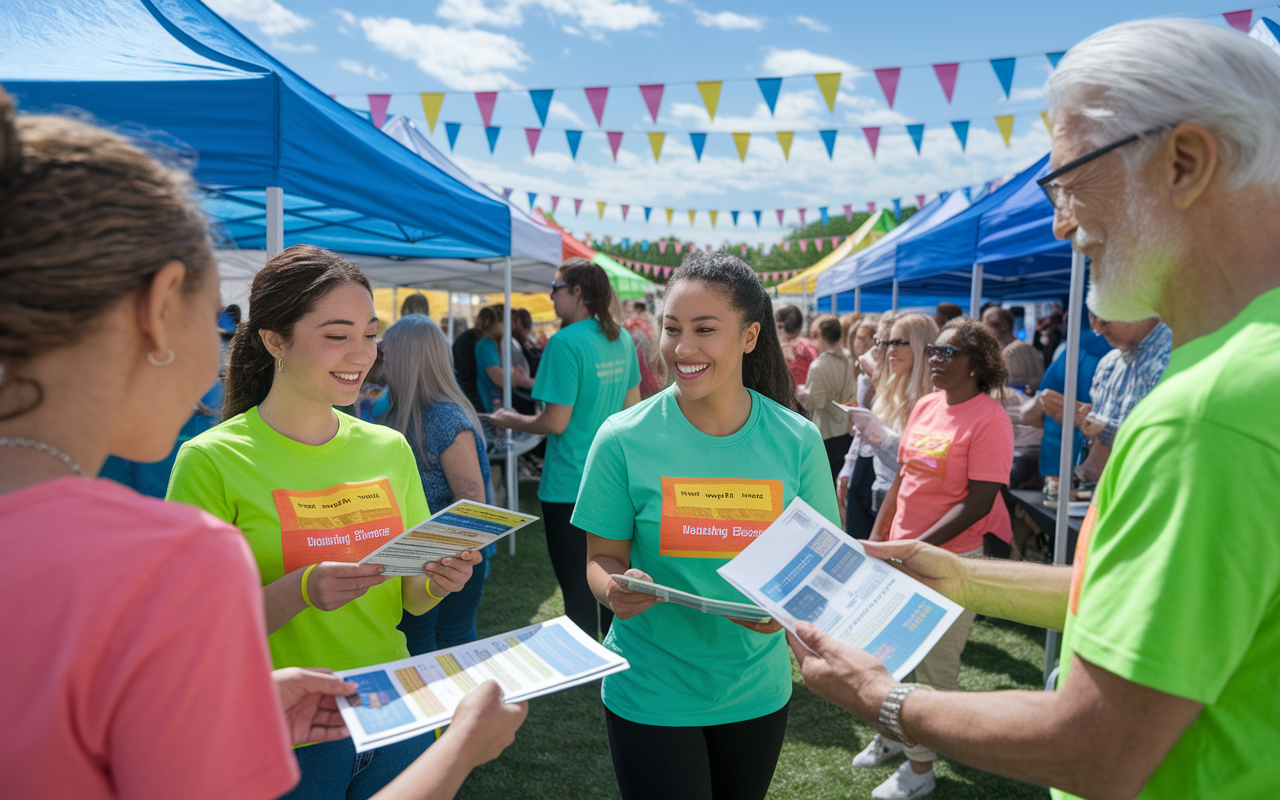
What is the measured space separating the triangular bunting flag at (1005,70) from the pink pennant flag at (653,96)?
3.29m

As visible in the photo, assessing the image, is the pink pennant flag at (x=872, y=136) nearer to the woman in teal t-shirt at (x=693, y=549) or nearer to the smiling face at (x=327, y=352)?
the woman in teal t-shirt at (x=693, y=549)

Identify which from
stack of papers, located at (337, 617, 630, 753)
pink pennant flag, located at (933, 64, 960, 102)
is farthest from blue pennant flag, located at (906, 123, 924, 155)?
stack of papers, located at (337, 617, 630, 753)

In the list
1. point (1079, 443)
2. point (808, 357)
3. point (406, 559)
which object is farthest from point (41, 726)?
point (808, 357)

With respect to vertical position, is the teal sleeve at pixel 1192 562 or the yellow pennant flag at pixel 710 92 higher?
the yellow pennant flag at pixel 710 92

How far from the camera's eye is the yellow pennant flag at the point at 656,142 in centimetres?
939

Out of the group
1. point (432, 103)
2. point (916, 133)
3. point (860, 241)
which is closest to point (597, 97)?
point (432, 103)

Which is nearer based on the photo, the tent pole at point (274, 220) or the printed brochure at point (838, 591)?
the printed brochure at point (838, 591)

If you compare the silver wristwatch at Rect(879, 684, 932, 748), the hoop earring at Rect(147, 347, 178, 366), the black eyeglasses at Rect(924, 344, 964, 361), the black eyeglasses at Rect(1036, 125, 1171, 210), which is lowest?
the silver wristwatch at Rect(879, 684, 932, 748)

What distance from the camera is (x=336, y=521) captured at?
6.07 ft

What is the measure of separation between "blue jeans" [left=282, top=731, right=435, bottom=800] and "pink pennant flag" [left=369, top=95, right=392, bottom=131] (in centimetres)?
790

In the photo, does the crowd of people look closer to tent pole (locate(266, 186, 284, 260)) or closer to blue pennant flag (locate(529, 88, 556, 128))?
tent pole (locate(266, 186, 284, 260))

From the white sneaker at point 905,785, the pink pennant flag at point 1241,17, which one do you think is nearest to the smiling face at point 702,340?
the white sneaker at point 905,785

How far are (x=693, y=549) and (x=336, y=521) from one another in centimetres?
88

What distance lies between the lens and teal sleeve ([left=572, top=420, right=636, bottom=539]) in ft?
6.46
